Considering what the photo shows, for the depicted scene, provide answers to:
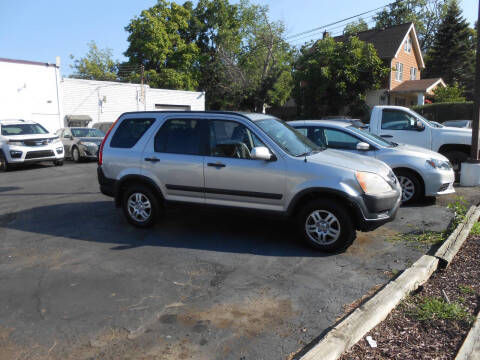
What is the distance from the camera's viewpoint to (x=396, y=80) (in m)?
33.3

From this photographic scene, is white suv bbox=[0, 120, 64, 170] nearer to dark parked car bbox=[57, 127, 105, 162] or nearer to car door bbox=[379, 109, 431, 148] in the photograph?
dark parked car bbox=[57, 127, 105, 162]

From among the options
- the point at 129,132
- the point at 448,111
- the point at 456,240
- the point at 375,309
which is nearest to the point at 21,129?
the point at 129,132

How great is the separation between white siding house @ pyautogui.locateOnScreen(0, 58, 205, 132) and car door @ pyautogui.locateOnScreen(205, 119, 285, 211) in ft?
61.1

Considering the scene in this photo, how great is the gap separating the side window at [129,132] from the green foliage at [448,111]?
23511 millimetres

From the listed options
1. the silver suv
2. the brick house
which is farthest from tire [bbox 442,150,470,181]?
the brick house

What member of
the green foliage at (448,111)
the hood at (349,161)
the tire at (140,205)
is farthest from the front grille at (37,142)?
the green foliage at (448,111)

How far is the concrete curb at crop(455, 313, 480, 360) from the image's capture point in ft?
9.23

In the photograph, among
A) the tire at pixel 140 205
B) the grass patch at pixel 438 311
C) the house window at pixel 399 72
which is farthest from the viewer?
the house window at pixel 399 72

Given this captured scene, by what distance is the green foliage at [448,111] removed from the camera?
79.3 ft

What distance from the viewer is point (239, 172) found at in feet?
17.4

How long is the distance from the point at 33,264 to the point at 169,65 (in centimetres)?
4098

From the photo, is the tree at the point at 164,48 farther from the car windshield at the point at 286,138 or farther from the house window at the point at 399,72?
the car windshield at the point at 286,138

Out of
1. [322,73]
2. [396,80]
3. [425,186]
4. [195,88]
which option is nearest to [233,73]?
[195,88]

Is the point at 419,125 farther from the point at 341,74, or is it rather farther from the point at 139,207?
the point at 341,74
